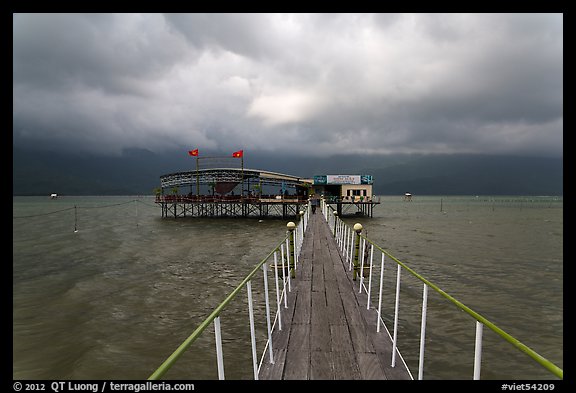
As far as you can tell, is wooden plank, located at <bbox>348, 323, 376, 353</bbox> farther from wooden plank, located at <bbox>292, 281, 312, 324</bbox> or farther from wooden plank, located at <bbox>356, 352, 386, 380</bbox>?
wooden plank, located at <bbox>292, 281, 312, 324</bbox>

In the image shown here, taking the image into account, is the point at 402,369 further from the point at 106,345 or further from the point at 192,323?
the point at 106,345

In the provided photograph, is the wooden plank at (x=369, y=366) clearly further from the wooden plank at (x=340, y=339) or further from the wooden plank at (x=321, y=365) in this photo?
the wooden plank at (x=321, y=365)

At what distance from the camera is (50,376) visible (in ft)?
27.7

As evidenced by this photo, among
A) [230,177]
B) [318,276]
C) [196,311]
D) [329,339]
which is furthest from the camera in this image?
[230,177]

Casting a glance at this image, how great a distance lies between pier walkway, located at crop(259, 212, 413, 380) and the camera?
4609 mm

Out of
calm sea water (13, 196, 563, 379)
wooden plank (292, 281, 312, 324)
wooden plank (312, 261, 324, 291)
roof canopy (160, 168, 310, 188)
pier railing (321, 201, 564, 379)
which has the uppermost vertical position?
roof canopy (160, 168, 310, 188)

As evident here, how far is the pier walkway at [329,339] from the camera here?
4.61 metres

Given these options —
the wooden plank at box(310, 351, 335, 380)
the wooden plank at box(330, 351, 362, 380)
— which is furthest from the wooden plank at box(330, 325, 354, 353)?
the wooden plank at box(310, 351, 335, 380)

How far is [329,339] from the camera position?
560cm

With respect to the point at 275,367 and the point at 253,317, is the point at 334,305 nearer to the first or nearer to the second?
the point at 253,317

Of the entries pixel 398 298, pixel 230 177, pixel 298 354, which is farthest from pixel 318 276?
pixel 230 177

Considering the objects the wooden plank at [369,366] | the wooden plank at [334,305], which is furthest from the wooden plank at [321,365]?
the wooden plank at [334,305]
